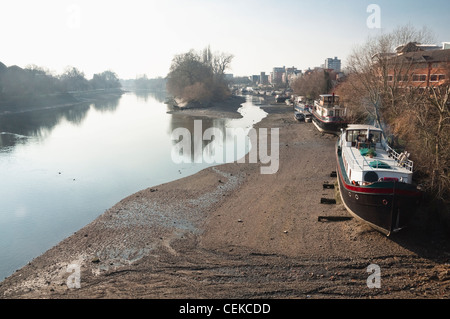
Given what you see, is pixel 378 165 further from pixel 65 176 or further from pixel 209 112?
pixel 209 112

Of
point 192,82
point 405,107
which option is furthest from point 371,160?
point 192,82

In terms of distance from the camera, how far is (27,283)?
11109 mm

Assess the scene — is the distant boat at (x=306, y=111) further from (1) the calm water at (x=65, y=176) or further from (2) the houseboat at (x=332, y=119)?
(1) the calm water at (x=65, y=176)

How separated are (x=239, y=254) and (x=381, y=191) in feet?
17.8

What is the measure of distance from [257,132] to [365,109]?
13.6 m

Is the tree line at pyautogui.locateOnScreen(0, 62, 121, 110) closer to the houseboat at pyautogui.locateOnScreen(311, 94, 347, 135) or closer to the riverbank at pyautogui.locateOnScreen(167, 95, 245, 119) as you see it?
the riverbank at pyautogui.locateOnScreen(167, 95, 245, 119)

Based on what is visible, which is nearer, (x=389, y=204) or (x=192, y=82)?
(x=389, y=204)

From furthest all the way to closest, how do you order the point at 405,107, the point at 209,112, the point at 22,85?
the point at 22,85 < the point at 209,112 < the point at 405,107

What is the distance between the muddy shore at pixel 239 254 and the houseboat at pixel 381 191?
74 cm

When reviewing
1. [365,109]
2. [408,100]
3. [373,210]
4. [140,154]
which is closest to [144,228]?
[373,210]

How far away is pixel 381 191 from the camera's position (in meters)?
11.7

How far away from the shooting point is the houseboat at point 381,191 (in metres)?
11.5

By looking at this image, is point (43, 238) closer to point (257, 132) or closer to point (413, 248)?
point (413, 248)

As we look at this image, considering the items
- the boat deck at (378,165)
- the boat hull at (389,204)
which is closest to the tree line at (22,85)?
the boat deck at (378,165)
